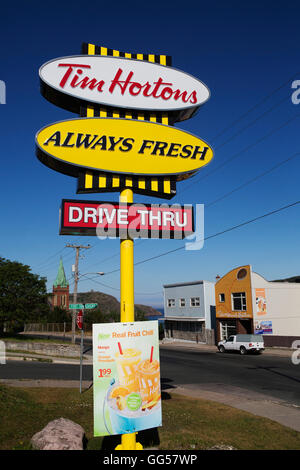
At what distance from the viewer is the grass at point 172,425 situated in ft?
28.0

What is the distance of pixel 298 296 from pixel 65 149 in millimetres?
36016

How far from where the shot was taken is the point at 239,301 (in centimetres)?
4059

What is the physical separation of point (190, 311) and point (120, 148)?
1686 inches

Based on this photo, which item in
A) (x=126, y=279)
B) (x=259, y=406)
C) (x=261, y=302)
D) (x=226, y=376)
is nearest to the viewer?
(x=126, y=279)

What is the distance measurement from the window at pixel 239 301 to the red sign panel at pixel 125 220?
106 ft

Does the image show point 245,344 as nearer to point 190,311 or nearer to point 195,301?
point 195,301

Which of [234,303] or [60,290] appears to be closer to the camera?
[234,303]

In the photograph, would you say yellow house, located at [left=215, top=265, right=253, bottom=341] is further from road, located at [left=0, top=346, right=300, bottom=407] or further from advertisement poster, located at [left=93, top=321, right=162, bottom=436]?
advertisement poster, located at [left=93, top=321, right=162, bottom=436]

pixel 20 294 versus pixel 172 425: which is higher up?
pixel 20 294

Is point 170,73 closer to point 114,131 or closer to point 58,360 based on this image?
point 114,131

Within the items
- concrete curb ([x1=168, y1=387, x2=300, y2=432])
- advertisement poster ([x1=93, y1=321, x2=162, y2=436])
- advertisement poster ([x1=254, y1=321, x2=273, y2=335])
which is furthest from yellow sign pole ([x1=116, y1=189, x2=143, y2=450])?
advertisement poster ([x1=254, y1=321, x2=273, y2=335])

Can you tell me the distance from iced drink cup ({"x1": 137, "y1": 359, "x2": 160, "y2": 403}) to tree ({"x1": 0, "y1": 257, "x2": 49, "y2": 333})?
31696mm

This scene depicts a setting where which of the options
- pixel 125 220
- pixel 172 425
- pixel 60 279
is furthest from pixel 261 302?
pixel 60 279

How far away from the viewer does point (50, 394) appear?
1380 cm
